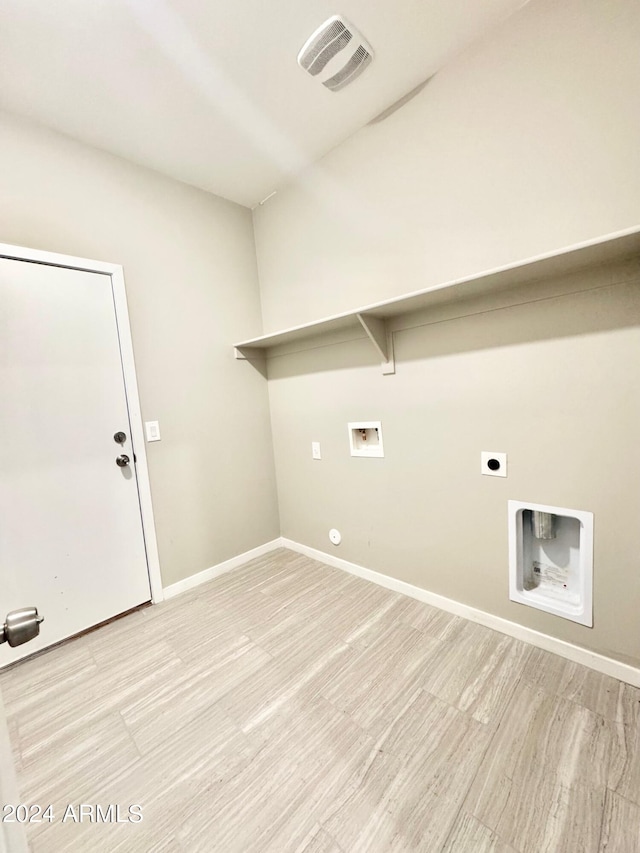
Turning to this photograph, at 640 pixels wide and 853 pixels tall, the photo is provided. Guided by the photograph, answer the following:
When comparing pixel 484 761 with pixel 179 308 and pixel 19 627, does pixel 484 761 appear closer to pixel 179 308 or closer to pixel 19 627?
pixel 19 627

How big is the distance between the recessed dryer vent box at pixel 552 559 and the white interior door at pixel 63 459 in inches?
78.8

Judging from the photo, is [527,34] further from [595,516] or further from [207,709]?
[207,709]

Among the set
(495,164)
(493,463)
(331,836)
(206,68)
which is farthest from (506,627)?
(206,68)

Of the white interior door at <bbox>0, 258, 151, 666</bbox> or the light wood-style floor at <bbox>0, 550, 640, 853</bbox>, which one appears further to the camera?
the white interior door at <bbox>0, 258, 151, 666</bbox>

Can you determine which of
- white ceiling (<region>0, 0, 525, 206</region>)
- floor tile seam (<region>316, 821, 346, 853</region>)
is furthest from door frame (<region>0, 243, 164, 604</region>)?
floor tile seam (<region>316, 821, 346, 853</region>)

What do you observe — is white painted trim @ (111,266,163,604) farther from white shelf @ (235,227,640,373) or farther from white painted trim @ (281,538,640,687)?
white painted trim @ (281,538,640,687)

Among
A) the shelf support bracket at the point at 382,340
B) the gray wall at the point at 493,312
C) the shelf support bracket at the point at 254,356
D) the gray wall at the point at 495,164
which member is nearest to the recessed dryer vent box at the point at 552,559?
the gray wall at the point at 493,312

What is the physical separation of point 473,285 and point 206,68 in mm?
1471

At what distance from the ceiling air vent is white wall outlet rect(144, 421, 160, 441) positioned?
1877mm

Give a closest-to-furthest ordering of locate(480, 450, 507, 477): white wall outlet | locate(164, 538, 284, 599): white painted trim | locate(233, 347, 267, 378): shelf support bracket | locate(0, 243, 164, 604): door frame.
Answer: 1. locate(480, 450, 507, 477): white wall outlet
2. locate(0, 243, 164, 604): door frame
3. locate(164, 538, 284, 599): white painted trim
4. locate(233, 347, 267, 378): shelf support bracket

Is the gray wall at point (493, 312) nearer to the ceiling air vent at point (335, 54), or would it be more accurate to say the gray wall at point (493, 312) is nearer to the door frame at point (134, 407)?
the ceiling air vent at point (335, 54)

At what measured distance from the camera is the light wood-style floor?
953 mm

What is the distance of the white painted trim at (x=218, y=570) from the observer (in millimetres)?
2180

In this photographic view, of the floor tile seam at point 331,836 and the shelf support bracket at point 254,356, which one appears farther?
the shelf support bracket at point 254,356
